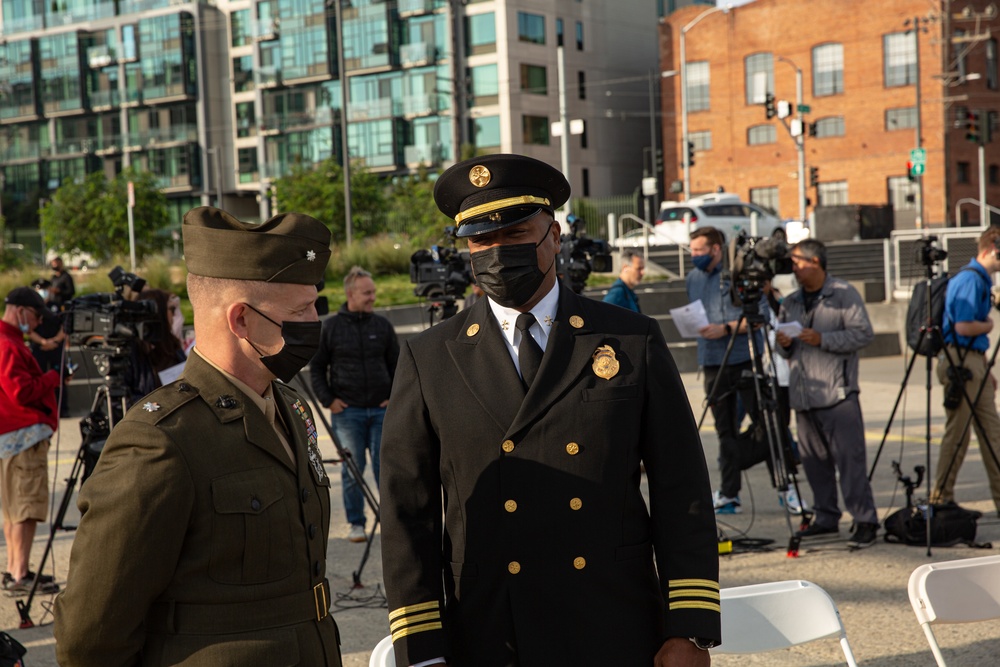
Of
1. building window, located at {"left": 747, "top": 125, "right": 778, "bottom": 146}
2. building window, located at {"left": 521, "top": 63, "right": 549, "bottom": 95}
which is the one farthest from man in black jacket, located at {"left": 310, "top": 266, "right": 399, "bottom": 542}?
building window, located at {"left": 747, "top": 125, "right": 778, "bottom": 146}

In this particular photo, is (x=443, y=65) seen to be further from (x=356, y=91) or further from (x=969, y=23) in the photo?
(x=969, y=23)

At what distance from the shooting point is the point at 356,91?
64.3 meters

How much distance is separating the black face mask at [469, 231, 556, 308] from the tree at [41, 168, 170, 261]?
142ft

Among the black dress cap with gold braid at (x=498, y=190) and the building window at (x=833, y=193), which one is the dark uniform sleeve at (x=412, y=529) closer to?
the black dress cap with gold braid at (x=498, y=190)

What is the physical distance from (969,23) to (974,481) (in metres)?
52.5

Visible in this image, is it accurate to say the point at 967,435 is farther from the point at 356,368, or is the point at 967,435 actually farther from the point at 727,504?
the point at 356,368

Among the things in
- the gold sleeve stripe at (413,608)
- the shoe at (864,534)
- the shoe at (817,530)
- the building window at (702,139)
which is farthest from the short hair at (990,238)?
the building window at (702,139)

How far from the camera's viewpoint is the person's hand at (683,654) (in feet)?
9.31

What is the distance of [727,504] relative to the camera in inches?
355

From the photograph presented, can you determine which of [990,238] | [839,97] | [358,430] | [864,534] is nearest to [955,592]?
[864,534]

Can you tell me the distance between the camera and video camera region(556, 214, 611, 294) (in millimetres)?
9523

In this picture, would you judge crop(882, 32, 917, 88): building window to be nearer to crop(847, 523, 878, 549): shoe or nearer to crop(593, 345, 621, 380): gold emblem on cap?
crop(847, 523, 878, 549): shoe

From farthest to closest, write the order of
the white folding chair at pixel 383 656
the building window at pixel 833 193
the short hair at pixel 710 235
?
the building window at pixel 833 193 < the short hair at pixel 710 235 < the white folding chair at pixel 383 656

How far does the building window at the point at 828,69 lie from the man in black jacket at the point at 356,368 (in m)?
51.6
